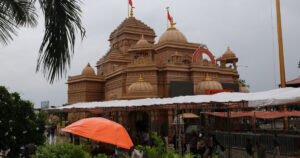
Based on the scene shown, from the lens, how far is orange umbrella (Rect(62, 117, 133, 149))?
6.59 m

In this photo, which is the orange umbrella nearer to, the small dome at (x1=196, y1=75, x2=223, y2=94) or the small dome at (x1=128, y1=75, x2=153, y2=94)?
the small dome at (x1=128, y1=75, x2=153, y2=94)


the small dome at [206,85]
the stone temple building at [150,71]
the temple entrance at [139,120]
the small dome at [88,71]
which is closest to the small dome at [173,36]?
the stone temple building at [150,71]

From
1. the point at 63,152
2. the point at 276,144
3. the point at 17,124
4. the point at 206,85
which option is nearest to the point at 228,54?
the point at 206,85

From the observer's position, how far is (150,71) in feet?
83.7

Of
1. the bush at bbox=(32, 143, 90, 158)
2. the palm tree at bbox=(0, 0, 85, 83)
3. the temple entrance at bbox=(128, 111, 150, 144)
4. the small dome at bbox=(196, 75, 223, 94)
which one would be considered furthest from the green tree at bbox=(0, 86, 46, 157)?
the small dome at bbox=(196, 75, 223, 94)

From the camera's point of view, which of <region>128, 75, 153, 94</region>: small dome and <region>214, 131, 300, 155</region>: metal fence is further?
<region>128, 75, 153, 94</region>: small dome

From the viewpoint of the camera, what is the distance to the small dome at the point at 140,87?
23.3m

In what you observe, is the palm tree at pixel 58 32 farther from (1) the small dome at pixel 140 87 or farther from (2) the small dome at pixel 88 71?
(2) the small dome at pixel 88 71

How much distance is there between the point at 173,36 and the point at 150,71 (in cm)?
586

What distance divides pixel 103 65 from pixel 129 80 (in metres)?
8.89

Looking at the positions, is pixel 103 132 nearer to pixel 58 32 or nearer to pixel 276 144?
pixel 58 32

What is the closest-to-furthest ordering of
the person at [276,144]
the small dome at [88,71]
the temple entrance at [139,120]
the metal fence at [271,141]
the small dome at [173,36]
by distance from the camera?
1. the person at [276,144]
2. the metal fence at [271,141]
3. the temple entrance at [139,120]
4. the small dome at [173,36]
5. the small dome at [88,71]

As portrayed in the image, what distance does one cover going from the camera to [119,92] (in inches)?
1062

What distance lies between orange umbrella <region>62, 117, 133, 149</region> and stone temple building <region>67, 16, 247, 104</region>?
16.0m
